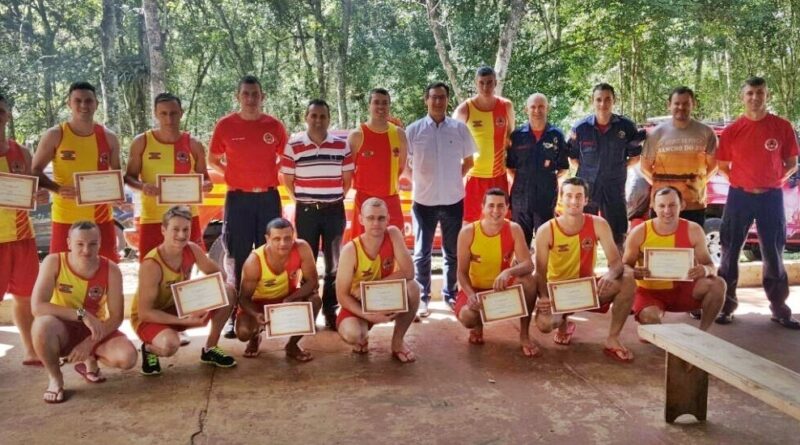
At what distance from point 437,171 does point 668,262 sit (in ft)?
5.81

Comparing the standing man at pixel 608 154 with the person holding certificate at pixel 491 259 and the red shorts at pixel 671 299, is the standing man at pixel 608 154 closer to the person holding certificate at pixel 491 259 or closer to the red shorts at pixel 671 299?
the red shorts at pixel 671 299

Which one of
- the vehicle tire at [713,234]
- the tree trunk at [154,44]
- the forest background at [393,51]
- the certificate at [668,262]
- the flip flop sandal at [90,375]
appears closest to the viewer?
the flip flop sandal at [90,375]

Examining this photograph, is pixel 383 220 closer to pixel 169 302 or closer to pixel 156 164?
pixel 169 302

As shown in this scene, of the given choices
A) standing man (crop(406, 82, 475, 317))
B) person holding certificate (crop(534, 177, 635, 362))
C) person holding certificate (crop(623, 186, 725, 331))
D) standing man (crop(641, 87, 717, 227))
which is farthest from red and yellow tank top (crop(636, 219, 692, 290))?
standing man (crop(406, 82, 475, 317))

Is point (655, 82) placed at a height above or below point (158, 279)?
above

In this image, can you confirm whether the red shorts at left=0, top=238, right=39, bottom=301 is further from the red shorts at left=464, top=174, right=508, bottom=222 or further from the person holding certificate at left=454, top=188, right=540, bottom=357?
the red shorts at left=464, top=174, right=508, bottom=222

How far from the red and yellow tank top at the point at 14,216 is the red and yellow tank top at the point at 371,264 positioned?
2.08 metres

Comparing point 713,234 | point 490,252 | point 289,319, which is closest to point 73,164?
point 289,319

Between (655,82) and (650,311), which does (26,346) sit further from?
(655,82)

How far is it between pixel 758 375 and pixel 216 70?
1743 cm

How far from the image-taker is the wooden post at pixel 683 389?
3041 mm

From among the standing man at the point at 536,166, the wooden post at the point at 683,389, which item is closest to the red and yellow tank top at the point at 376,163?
the standing man at the point at 536,166

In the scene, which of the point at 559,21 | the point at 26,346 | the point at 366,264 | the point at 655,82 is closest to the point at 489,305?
the point at 366,264

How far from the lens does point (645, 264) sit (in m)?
4.12
